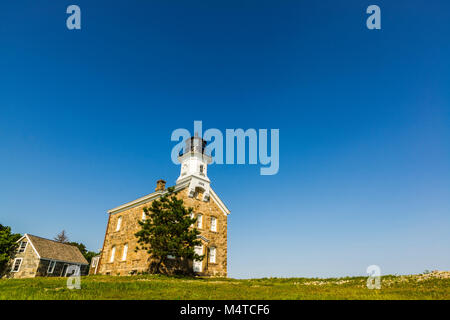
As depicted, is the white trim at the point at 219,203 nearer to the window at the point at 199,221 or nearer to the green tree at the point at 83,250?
the window at the point at 199,221

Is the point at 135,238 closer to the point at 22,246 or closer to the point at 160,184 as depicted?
the point at 160,184

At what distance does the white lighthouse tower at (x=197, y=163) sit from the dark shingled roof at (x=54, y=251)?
2060 cm

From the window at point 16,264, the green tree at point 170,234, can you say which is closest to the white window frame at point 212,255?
the green tree at point 170,234

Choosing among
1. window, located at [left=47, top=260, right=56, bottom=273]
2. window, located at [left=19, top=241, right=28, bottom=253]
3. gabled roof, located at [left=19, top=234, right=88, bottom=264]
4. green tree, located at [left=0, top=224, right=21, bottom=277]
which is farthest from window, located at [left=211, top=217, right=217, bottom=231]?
green tree, located at [left=0, top=224, right=21, bottom=277]

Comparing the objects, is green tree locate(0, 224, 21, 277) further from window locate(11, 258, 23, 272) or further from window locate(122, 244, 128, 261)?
window locate(122, 244, 128, 261)

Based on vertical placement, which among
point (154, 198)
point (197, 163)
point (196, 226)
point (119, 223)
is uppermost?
point (197, 163)

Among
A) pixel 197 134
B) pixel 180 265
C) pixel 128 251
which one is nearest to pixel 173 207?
pixel 180 265

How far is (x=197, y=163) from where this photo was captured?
35.1 metres

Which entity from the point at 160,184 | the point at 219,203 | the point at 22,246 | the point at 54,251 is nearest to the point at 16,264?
the point at 22,246

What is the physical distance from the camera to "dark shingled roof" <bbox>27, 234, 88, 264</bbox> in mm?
36350

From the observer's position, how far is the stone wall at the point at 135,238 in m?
28.0

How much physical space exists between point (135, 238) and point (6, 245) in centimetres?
2045
